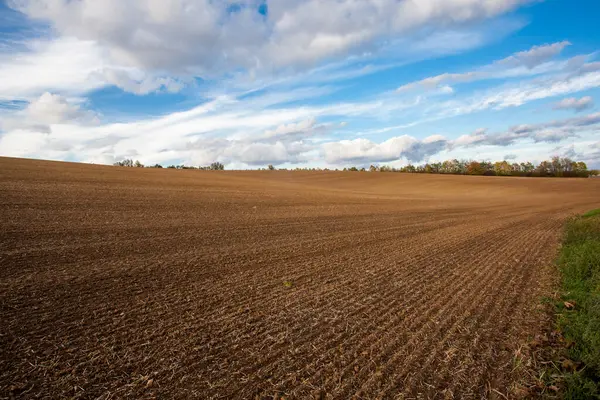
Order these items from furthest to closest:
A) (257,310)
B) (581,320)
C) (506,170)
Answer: (506,170), (257,310), (581,320)

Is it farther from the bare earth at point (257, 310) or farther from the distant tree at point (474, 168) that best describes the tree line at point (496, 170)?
the bare earth at point (257, 310)

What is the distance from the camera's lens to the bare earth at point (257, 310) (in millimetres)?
5105

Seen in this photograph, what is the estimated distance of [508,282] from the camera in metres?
9.48

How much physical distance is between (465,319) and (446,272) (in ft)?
11.5

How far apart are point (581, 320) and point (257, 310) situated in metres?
6.11

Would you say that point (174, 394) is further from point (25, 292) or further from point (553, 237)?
point (553, 237)

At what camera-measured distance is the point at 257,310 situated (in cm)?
744

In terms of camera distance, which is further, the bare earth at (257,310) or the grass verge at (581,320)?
the bare earth at (257,310)

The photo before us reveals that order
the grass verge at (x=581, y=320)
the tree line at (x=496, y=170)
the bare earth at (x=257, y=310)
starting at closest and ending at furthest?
the grass verge at (x=581, y=320) < the bare earth at (x=257, y=310) < the tree line at (x=496, y=170)

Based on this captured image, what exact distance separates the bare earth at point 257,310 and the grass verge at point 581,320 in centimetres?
51

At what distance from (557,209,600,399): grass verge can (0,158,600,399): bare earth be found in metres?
0.51

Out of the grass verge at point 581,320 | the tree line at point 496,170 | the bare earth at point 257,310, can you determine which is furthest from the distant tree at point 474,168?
the grass verge at point 581,320

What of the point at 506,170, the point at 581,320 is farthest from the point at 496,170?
the point at 581,320

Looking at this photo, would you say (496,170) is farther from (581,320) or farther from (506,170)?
(581,320)
